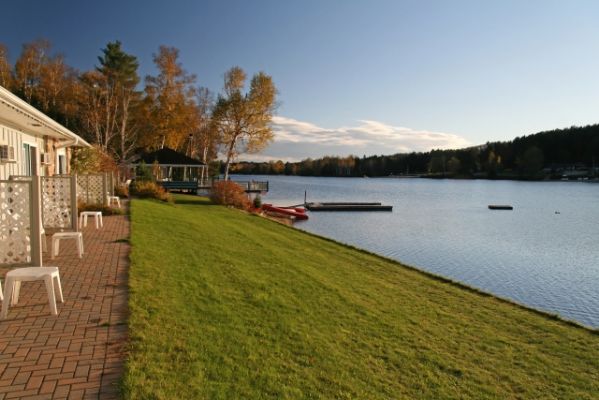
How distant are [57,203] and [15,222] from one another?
3.01m

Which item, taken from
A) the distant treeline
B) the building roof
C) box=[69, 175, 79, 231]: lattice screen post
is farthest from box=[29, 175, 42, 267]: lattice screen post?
the distant treeline

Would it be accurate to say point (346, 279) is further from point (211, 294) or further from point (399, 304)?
point (211, 294)

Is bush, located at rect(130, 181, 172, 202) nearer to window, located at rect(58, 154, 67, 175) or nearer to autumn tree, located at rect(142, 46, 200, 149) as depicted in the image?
window, located at rect(58, 154, 67, 175)

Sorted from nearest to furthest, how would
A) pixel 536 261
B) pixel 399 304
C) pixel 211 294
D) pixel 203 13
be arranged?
1. pixel 211 294
2. pixel 399 304
3. pixel 536 261
4. pixel 203 13

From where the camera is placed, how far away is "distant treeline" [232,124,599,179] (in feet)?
368

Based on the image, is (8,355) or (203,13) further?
(203,13)

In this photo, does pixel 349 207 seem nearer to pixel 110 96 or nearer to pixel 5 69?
pixel 110 96

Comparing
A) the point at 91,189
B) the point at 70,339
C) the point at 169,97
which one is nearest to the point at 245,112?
the point at 169,97

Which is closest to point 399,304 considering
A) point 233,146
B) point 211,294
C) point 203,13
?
point 211,294

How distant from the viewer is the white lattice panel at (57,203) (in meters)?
7.75

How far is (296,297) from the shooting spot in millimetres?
6305

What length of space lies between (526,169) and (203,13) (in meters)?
111

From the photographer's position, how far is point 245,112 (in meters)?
33.0

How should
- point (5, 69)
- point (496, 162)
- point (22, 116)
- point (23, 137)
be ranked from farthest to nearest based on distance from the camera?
point (496, 162) → point (5, 69) → point (23, 137) → point (22, 116)
